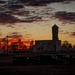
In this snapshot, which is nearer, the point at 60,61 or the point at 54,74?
the point at 54,74

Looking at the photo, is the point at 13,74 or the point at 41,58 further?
the point at 41,58

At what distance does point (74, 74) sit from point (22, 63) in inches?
1386

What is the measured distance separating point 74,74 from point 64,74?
1387 millimetres

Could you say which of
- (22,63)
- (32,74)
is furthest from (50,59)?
(32,74)

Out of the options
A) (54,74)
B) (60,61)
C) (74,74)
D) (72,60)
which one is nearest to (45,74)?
(54,74)

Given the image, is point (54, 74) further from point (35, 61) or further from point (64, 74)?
point (35, 61)

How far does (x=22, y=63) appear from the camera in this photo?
78.1m

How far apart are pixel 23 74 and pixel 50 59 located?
3201 centimetres

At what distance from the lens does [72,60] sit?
260 feet

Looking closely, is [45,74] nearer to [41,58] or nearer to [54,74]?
[54,74]

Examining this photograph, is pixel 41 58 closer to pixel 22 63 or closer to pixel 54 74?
pixel 22 63

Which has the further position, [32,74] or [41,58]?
[41,58]

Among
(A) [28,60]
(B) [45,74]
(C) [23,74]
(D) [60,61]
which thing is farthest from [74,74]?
(A) [28,60]

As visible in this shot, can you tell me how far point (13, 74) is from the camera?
149 feet
